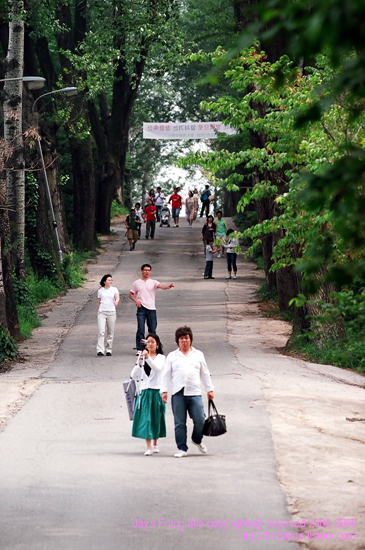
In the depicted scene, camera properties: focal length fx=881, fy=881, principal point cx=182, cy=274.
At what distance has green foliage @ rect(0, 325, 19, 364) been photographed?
58.6 feet

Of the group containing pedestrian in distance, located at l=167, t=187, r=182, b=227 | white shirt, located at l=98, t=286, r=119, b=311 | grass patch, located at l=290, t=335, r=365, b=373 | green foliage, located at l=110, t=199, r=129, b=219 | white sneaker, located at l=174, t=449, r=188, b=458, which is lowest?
grass patch, located at l=290, t=335, r=365, b=373

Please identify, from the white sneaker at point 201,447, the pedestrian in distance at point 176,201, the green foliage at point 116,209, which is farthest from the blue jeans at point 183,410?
the green foliage at point 116,209

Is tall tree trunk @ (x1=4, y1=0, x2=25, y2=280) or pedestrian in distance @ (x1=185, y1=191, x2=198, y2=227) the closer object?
tall tree trunk @ (x1=4, y1=0, x2=25, y2=280)

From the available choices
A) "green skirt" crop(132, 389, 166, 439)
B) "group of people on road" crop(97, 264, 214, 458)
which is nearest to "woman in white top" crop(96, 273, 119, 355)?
"group of people on road" crop(97, 264, 214, 458)

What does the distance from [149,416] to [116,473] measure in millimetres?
1107

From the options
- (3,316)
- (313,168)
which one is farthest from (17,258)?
(313,168)

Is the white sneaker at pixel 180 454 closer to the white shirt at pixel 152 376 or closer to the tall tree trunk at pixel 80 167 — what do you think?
the white shirt at pixel 152 376

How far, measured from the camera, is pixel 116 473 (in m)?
9.51

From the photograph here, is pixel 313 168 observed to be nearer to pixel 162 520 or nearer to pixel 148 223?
pixel 162 520

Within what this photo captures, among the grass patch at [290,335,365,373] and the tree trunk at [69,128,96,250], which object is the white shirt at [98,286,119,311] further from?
the tree trunk at [69,128,96,250]

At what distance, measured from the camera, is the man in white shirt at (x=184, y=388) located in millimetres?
10258

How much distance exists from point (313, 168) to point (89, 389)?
5227 millimetres

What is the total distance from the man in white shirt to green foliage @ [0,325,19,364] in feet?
26.7

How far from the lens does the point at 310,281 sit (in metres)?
3.73
